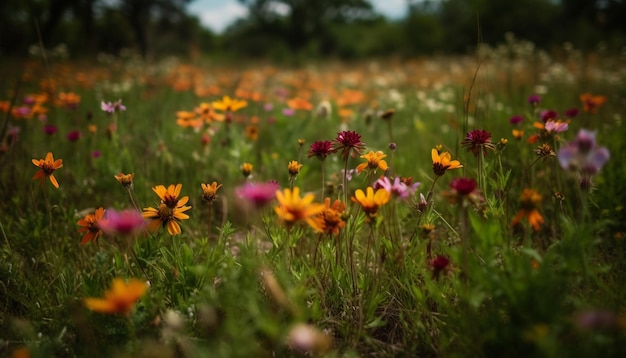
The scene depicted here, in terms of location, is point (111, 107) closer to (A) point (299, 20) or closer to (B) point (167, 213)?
(B) point (167, 213)

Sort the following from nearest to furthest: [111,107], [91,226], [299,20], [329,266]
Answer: [91,226] < [329,266] < [111,107] < [299,20]

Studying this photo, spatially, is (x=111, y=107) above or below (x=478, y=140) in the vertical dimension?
above

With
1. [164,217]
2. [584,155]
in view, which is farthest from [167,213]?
[584,155]

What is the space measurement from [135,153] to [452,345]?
7.11 feet

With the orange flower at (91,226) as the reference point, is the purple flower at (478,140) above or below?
above

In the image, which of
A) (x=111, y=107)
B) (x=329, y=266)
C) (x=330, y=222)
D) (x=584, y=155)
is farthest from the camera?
(x=111, y=107)

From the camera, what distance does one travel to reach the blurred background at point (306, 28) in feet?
39.2

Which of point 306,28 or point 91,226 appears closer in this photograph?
point 91,226

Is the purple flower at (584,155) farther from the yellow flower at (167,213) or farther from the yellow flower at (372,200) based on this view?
the yellow flower at (167,213)

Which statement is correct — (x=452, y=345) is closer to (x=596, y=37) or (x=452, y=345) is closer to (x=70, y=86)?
(x=70, y=86)

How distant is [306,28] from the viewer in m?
31.5

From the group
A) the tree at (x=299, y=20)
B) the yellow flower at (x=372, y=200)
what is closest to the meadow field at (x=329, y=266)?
the yellow flower at (x=372, y=200)

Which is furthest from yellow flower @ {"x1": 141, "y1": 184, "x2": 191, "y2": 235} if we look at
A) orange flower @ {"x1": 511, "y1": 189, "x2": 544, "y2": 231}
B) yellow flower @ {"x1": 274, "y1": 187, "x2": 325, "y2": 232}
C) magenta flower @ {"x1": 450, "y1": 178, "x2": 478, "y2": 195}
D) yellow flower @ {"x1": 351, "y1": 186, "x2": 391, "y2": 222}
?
orange flower @ {"x1": 511, "y1": 189, "x2": 544, "y2": 231}

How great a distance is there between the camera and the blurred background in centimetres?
1196
